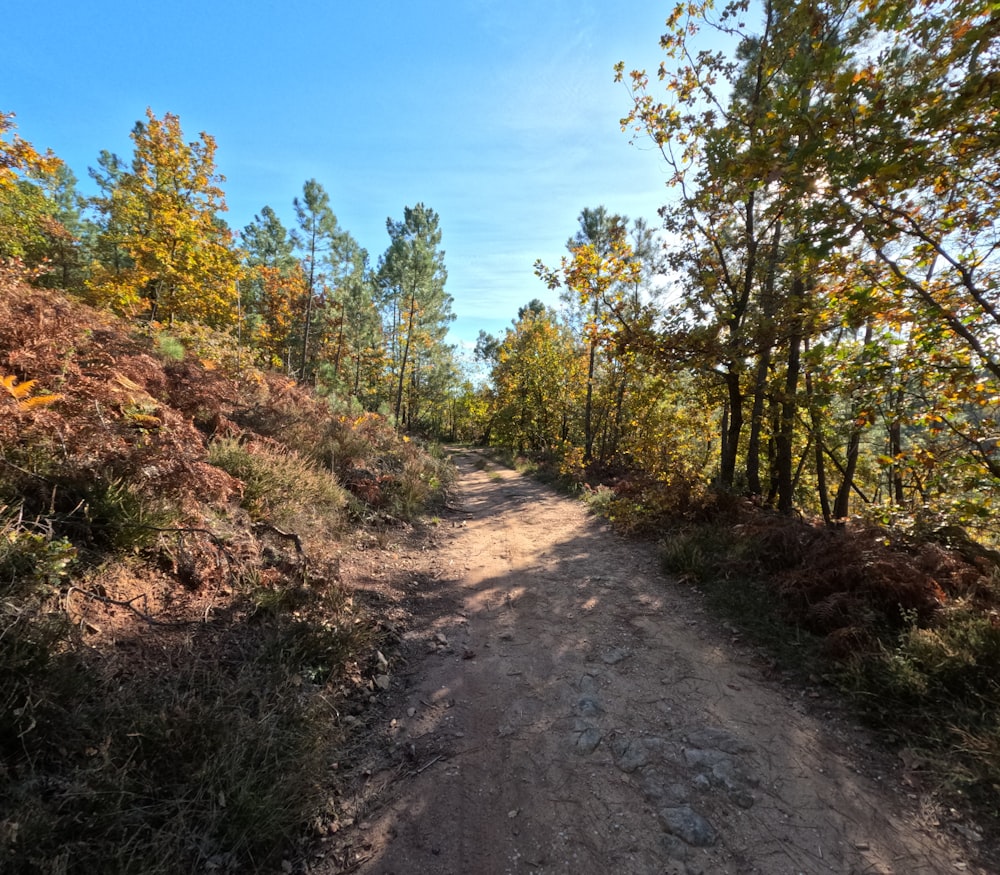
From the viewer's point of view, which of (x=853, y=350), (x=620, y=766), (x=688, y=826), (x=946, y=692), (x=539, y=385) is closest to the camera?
(x=688, y=826)

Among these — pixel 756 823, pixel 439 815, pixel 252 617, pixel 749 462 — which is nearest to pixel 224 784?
pixel 439 815

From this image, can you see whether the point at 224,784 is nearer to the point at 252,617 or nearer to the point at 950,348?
the point at 252,617

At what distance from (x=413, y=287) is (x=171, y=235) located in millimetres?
11283

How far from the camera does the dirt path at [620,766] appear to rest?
2211 mm

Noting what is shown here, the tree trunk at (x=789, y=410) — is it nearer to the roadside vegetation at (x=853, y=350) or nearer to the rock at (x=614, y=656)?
the roadside vegetation at (x=853, y=350)

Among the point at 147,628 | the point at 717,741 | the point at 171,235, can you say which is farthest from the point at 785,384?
the point at 171,235

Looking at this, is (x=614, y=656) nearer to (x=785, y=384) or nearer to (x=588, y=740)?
(x=588, y=740)

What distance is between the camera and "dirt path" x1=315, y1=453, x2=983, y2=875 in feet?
7.25

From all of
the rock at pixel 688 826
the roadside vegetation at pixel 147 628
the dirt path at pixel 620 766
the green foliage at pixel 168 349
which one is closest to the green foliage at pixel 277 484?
the roadside vegetation at pixel 147 628

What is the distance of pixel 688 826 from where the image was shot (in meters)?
2.32

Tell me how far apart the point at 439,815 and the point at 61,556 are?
9.81 ft

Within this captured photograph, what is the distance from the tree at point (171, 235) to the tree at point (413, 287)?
A: 893cm

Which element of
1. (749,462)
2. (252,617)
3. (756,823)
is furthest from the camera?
(749,462)

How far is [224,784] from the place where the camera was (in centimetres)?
219
